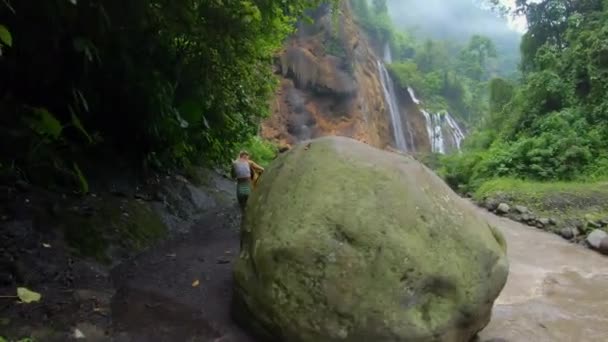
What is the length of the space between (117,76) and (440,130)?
31.3m

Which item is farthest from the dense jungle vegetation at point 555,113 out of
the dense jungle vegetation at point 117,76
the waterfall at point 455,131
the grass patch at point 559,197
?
the waterfall at point 455,131

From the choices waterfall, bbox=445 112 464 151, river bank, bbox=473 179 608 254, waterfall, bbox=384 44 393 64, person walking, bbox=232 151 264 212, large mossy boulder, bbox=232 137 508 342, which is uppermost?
waterfall, bbox=384 44 393 64

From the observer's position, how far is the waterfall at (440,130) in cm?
3294

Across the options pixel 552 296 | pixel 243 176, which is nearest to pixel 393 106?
pixel 243 176

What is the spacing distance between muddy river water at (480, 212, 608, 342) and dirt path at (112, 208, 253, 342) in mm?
2529

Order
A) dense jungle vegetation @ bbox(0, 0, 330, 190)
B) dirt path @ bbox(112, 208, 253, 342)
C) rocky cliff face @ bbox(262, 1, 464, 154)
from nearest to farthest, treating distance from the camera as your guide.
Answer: dirt path @ bbox(112, 208, 253, 342) → dense jungle vegetation @ bbox(0, 0, 330, 190) → rocky cliff face @ bbox(262, 1, 464, 154)

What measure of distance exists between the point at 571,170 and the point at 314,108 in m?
13.1

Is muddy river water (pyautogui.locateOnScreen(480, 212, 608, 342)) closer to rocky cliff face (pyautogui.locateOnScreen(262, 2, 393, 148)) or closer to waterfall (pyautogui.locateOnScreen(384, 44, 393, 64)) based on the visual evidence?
rocky cliff face (pyautogui.locateOnScreen(262, 2, 393, 148))

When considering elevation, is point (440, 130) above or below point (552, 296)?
below

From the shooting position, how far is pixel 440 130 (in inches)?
1353

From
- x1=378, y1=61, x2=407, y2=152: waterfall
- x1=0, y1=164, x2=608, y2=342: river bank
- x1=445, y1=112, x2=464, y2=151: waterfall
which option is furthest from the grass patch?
x1=445, y1=112, x2=464, y2=151: waterfall

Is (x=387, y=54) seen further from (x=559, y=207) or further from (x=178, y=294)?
(x=178, y=294)

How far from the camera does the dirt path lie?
3795 mm

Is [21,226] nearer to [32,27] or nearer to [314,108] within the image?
[32,27]
